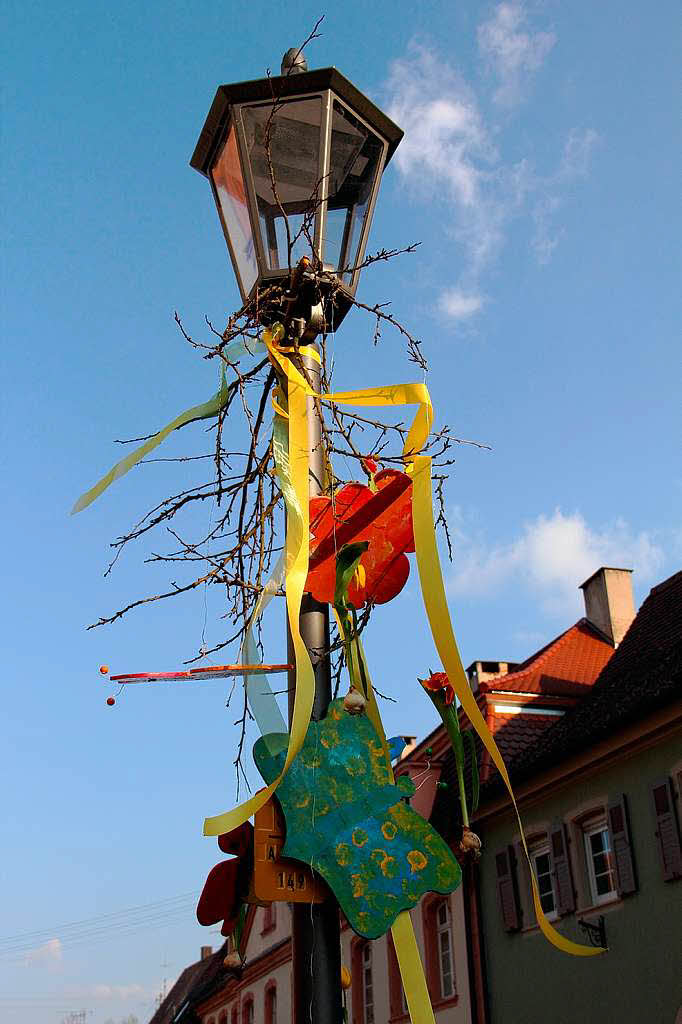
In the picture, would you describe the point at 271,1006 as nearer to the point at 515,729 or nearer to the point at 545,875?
the point at 515,729

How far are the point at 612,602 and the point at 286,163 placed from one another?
56.2 feet

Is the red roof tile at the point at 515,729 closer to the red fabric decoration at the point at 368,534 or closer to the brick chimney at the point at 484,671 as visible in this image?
the brick chimney at the point at 484,671

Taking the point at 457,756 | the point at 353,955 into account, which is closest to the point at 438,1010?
the point at 353,955

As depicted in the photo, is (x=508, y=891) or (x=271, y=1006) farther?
(x=271, y=1006)

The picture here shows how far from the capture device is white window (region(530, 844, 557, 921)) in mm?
14031

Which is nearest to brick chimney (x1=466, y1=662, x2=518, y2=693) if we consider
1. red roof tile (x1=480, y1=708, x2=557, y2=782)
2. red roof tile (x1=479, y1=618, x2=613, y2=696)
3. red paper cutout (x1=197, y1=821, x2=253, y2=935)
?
red roof tile (x1=479, y1=618, x2=613, y2=696)

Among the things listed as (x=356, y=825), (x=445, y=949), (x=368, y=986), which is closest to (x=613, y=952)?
(x=445, y=949)

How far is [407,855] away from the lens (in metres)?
3.00

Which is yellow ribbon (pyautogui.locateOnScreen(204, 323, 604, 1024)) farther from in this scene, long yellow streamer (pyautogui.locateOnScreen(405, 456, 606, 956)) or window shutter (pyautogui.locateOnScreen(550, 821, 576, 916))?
window shutter (pyautogui.locateOnScreen(550, 821, 576, 916))

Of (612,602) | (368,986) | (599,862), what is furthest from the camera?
(612,602)

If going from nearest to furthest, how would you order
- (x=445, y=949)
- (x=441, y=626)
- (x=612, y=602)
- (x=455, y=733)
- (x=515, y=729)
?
(x=441, y=626), (x=455, y=733), (x=445, y=949), (x=515, y=729), (x=612, y=602)

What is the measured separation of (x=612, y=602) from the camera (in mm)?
20172

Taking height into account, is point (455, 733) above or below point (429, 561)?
below

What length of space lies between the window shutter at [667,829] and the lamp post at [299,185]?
9.39m
